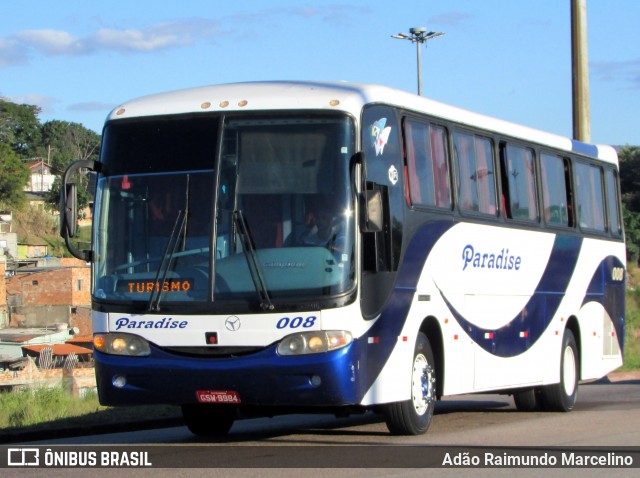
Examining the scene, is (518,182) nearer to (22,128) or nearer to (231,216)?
(231,216)

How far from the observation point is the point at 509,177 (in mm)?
15117

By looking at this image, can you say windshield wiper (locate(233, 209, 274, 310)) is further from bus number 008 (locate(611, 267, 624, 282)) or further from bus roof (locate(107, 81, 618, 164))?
bus number 008 (locate(611, 267, 624, 282))

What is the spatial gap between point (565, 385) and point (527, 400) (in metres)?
0.57

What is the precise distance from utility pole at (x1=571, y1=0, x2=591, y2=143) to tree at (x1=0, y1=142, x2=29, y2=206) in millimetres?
89435

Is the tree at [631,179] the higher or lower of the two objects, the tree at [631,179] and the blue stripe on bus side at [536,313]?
the higher

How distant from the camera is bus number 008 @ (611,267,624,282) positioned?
18.8 metres

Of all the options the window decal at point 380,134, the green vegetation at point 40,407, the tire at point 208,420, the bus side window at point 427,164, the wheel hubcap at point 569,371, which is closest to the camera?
the window decal at point 380,134

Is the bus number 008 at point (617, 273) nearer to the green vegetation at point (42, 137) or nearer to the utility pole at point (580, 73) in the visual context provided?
the utility pole at point (580, 73)

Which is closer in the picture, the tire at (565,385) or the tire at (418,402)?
the tire at (418,402)

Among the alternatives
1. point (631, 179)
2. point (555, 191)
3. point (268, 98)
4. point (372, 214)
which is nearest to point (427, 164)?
point (372, 214)

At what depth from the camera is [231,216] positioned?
10.9 metres

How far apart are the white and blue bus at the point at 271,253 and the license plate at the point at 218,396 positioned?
2 centimetres

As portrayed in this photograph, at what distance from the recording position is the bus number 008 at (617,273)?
18.8 metres

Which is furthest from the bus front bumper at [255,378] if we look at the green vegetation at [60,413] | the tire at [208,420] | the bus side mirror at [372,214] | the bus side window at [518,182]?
the bus side window at [518,182]
